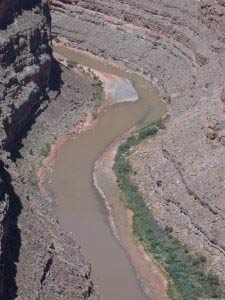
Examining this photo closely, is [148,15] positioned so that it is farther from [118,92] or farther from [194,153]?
[194,153]

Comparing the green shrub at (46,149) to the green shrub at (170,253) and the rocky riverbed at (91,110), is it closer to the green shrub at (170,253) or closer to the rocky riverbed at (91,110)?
the rocky riverbed at (91,110)

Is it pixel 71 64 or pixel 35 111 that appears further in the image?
pixel 71 64

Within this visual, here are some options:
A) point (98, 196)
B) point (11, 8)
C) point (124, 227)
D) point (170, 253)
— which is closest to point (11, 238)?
point (170, 253)

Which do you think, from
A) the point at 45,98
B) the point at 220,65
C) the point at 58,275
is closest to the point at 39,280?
the point at 58,275

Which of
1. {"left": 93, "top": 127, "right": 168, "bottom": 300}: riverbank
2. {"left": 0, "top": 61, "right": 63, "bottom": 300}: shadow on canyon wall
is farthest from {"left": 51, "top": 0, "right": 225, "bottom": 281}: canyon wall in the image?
{"left": 0, "top": 61, "right": 63, "bottom": 300}: shadow on canyon wall

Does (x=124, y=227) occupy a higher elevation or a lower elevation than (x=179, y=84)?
lower

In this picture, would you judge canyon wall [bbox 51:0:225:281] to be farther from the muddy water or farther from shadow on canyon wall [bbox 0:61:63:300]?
shadow on canyon wall [bbox 0:61:63:300]

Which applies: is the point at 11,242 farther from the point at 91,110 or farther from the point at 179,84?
the point at 179,84
